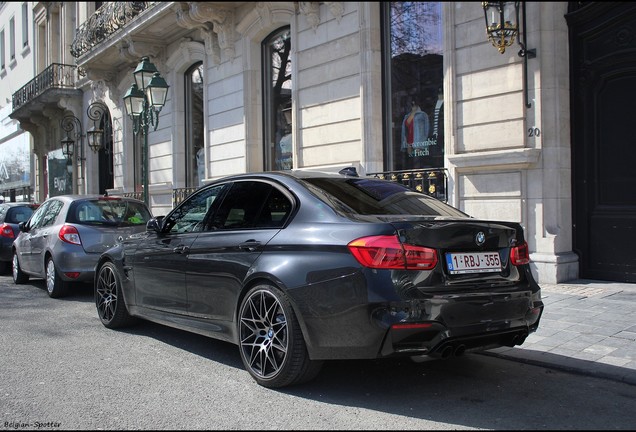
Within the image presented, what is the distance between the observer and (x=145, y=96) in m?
11.8

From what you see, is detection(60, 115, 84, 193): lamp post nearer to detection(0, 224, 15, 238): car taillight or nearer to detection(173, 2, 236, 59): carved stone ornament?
detection(173, 2, 236, 59): carved stone ornament

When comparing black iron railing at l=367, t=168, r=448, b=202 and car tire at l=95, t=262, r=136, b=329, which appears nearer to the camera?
car tire at l=95, t=262, r=136, b=329

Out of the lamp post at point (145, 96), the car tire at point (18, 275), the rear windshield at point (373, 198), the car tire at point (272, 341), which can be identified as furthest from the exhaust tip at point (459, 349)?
the car tire at point (18, 275)

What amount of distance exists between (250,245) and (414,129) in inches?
278

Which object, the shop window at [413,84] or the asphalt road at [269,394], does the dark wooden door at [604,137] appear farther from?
the asphalt road at [269,394]

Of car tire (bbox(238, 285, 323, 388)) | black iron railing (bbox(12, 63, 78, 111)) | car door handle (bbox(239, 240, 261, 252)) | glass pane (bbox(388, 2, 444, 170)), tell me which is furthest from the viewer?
black iron railing (bbox(12, 63, 78, 111))

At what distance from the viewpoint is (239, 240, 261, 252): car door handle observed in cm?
452

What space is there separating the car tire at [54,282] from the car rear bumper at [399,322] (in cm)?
575

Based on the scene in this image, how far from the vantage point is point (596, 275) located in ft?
28.5

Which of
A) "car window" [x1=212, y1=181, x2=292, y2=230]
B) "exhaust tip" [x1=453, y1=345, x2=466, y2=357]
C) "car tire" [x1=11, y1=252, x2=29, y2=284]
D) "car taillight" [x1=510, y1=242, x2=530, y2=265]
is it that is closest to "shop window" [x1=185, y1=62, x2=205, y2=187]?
"car tire" [x1=11, y1=252, x2=29, y2=284]

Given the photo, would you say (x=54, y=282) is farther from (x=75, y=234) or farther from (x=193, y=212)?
(x=193, y=212)

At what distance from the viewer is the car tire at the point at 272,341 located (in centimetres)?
411

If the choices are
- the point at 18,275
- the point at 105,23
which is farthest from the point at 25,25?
the point at 18,275

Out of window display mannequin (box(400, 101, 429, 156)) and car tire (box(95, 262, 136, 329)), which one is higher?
window display mannequin (box(400, 101, 429, 156))
